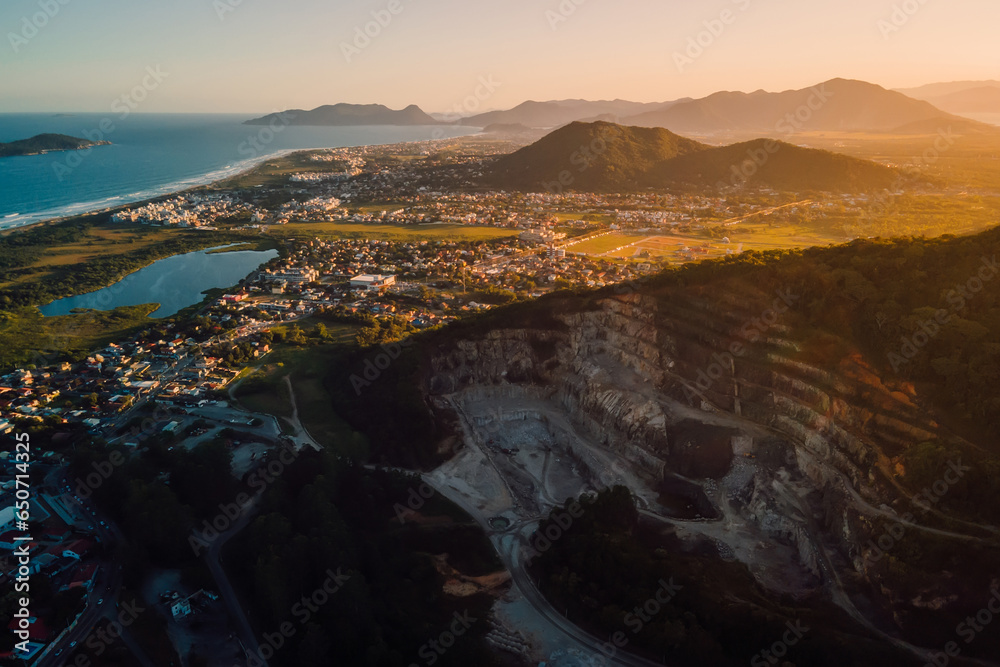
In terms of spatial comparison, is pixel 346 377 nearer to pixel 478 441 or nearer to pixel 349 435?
pixel 349 435

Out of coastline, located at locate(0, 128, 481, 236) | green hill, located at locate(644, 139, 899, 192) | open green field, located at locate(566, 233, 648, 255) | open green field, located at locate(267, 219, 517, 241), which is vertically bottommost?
open green field, located at locate(267, 219, 517, 241)

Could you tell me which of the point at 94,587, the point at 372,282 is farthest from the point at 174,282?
the point at 94,587

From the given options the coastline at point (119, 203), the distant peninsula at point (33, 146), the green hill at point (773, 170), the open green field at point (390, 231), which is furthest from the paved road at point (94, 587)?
the distant peninsula at point (33, 146)

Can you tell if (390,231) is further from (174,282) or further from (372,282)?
(174,282)

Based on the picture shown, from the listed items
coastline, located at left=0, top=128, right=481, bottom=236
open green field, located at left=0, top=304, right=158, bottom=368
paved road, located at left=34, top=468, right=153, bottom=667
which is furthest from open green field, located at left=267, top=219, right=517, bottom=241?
paved road, located at left=34, top=468, right=153, bottom=667

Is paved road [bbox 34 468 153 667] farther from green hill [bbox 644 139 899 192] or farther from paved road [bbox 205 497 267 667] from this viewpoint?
green hill [bbox 644 139 899 192]

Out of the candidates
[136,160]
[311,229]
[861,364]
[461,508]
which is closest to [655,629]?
[461,508]

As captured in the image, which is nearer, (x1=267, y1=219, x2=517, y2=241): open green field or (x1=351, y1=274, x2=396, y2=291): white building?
(x1=351, y1=274, x2=396, y2=291): white building

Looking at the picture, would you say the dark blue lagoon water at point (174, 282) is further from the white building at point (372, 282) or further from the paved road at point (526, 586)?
the paved road at point (526, 586)
